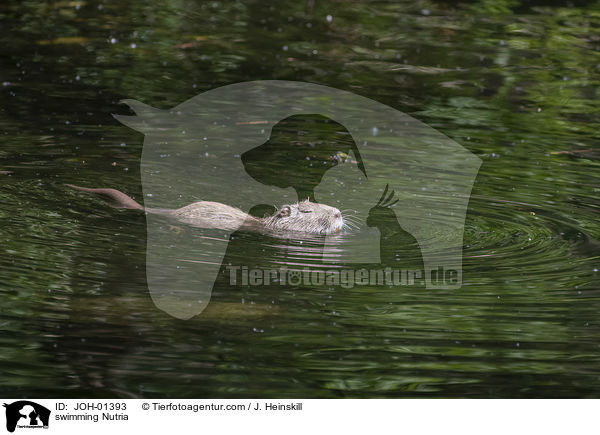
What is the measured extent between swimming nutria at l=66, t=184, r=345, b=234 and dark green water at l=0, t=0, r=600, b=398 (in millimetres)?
177

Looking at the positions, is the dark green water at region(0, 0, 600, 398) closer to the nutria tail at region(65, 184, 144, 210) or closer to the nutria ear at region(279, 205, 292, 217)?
the nutria tail at region(65, 184, 144, 210)

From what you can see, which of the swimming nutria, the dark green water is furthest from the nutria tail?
the dark green water

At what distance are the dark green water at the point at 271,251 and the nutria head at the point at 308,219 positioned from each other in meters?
0.67

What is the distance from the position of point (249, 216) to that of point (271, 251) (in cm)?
86

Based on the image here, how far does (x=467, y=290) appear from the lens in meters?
6.12

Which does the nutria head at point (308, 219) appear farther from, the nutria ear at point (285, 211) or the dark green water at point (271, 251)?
the dark green water at point (271, 251)

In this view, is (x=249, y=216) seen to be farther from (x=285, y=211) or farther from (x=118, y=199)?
(x=118, y=199)

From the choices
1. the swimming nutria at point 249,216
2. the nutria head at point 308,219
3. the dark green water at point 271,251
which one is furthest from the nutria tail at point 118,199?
the nutria head at point 308,219

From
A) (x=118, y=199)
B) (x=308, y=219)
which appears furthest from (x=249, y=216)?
(x=118, y=199)

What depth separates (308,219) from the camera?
295 inches

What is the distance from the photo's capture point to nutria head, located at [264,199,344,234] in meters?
7.43
